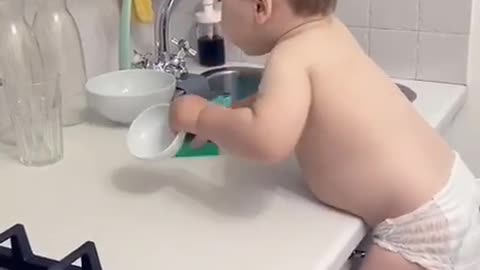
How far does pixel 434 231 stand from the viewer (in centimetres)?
105

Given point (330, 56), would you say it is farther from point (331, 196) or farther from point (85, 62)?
point (85, 62)

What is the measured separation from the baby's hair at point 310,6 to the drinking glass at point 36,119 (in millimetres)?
446

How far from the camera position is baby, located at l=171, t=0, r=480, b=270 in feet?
3.39

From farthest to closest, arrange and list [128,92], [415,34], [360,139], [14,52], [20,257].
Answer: [415,34], [128,92], [14,52], [360,139], [20,257]

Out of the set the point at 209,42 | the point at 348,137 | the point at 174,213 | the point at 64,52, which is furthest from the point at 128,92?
the point at 348,137

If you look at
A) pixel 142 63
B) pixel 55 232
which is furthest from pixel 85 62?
pixel 55 232

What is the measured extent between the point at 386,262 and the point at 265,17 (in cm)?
36

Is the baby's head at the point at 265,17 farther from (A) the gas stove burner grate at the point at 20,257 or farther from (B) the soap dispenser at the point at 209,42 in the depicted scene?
(B) the soap dispenser at the point at 209,42

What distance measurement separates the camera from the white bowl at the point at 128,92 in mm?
1369

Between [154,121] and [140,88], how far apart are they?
0.32 meters

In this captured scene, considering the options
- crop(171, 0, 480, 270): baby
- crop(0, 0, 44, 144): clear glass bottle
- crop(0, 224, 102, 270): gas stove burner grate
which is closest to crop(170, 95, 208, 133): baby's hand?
crop(171, 0, 480, 270): baby

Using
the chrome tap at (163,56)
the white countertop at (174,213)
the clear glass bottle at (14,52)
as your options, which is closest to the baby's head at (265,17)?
the white countertop at (174,213)

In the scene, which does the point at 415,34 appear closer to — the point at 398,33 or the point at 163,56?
the point at 398,33

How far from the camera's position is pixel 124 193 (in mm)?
1150
